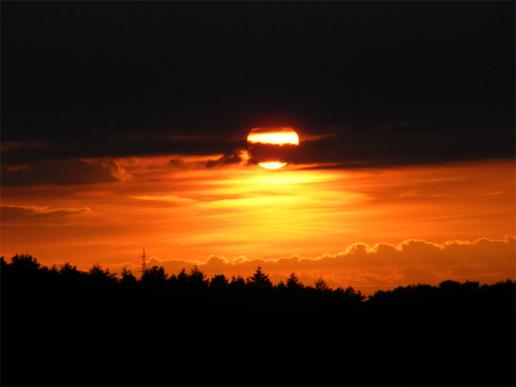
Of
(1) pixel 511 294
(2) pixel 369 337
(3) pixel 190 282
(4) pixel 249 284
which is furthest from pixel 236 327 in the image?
(4) pixel 249 284

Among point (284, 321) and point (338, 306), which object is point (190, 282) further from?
point (284, 321)

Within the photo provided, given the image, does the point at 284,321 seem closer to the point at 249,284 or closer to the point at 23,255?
the point at 23,255

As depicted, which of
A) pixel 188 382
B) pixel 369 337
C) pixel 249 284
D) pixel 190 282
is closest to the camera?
pixel 188 382

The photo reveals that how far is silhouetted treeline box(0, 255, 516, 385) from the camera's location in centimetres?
6850

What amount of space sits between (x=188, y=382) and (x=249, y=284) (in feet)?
184

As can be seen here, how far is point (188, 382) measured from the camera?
68062 millimetres

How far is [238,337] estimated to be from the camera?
255ft

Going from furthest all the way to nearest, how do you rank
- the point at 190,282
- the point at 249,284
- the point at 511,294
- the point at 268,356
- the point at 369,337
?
1. the point at 249,284
2. the point at 190,282
3. the point at 511,294
4. the point at 369,337
5. the point at 268,356

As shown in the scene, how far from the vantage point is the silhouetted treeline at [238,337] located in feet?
225

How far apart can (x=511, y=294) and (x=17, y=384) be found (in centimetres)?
4343

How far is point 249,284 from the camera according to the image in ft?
406

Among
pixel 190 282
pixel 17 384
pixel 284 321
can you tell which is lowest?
pixel 17 384

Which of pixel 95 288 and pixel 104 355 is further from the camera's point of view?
pixel 95 288

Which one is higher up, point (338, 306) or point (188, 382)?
point (338, 306)
